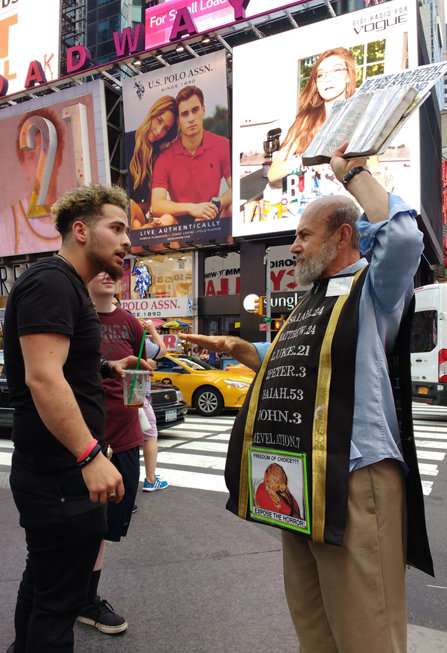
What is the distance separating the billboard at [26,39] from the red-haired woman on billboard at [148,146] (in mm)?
8549

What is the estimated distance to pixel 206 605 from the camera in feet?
9.38

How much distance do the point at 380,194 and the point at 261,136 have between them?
22.9 meters

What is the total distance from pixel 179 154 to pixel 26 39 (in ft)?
50.8

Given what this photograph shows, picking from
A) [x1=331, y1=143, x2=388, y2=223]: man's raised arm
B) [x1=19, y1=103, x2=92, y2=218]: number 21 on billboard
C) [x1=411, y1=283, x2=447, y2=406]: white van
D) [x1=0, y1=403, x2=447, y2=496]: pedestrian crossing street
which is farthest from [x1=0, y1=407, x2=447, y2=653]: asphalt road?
[x1=19, y1=103, x2=92, y2=218]: number 21 on billboard

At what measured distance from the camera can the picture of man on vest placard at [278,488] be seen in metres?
1.62

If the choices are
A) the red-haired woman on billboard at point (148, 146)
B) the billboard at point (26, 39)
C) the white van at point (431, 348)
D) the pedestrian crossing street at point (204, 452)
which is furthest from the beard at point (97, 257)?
the billboard at point (26, 39)

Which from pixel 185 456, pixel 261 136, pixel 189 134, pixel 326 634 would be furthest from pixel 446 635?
pixel 189 134

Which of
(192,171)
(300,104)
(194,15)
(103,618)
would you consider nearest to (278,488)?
(103,618)

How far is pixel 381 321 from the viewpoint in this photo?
168cm

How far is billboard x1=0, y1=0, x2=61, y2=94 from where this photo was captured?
30562 mm

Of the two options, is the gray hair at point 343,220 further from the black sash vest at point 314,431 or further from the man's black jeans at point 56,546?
the man's black jeans at point 56,546

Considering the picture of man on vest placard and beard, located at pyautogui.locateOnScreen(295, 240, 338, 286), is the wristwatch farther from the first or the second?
the picture of man on vest placard

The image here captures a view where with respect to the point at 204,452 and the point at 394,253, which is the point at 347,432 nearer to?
the point at 394,253

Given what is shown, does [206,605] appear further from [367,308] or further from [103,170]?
[103,170]
